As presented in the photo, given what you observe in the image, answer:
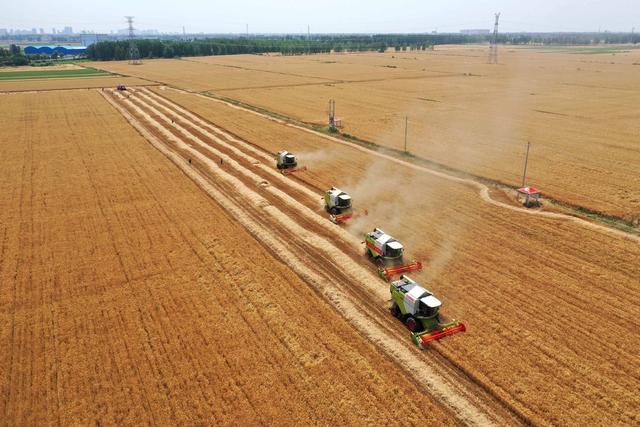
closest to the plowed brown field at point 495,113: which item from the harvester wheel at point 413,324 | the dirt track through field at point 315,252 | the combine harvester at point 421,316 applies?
the dirt track through field at point 315,252

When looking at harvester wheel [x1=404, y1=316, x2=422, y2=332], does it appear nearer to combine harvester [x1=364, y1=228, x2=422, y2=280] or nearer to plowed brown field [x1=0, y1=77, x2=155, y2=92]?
combine harvester [x1=364, y1=228, x2=422, y2=280]

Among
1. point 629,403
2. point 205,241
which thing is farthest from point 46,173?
point 629,403

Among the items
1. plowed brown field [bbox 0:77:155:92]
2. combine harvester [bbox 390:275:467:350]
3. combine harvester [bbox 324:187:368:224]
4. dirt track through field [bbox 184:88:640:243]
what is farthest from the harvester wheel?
plowed brown field [bbox 0:77:155:92]

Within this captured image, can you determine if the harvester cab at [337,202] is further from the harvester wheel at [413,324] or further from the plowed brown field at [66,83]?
the plowed brown field at [66,83]

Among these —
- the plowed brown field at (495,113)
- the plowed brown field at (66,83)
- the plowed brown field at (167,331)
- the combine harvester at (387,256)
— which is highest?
the plowed brown field at (66,83)

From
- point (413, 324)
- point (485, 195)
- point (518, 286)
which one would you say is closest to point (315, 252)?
point (413, 324)

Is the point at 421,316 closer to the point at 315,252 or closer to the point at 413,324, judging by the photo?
the point at 413,324
